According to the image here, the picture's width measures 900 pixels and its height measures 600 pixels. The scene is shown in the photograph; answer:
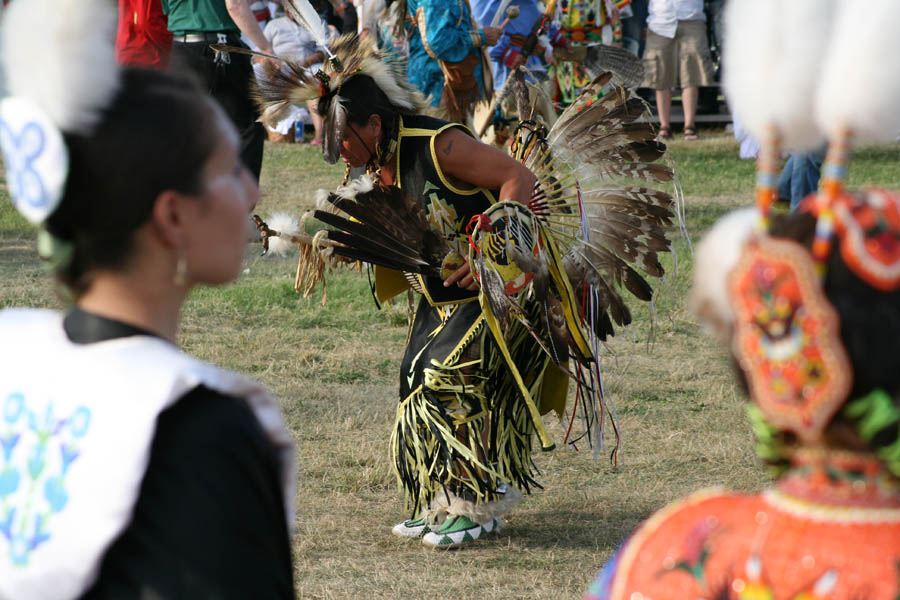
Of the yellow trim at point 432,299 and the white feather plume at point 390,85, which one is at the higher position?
the white feather plume at point 390,85

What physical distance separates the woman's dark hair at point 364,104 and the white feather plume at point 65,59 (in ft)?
7.01

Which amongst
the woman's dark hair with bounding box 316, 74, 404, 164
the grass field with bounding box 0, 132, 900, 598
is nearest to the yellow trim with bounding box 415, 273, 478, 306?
the woman's dark hair with bounding box 316, 74, 404, 164

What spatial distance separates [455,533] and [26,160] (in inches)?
97.3

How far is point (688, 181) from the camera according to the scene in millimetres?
9414

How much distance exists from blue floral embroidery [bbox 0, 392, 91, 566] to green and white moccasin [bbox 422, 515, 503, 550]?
2.34m

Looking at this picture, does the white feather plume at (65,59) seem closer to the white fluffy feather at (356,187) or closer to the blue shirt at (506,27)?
the white fluffy feather at (356,187)

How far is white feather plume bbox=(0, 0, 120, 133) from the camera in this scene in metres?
1.30

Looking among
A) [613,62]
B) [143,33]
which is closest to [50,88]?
[143,33]

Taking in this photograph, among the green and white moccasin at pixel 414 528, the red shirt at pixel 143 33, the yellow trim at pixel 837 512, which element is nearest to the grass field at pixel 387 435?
the green and white moccasin at pixel 414 528

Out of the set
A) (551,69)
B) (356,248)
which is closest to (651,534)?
(356,248)

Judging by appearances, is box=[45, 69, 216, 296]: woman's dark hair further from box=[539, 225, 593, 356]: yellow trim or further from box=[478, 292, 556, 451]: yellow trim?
box=[539, 225, 593, 356]: yellow trim

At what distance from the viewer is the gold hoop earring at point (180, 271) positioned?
138cm

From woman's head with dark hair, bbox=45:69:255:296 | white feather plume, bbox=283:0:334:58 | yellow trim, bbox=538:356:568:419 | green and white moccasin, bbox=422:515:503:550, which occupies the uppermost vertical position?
white feather plume, bbox=283:0:334:58

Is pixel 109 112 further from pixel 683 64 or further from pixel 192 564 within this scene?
pixel 683 64
